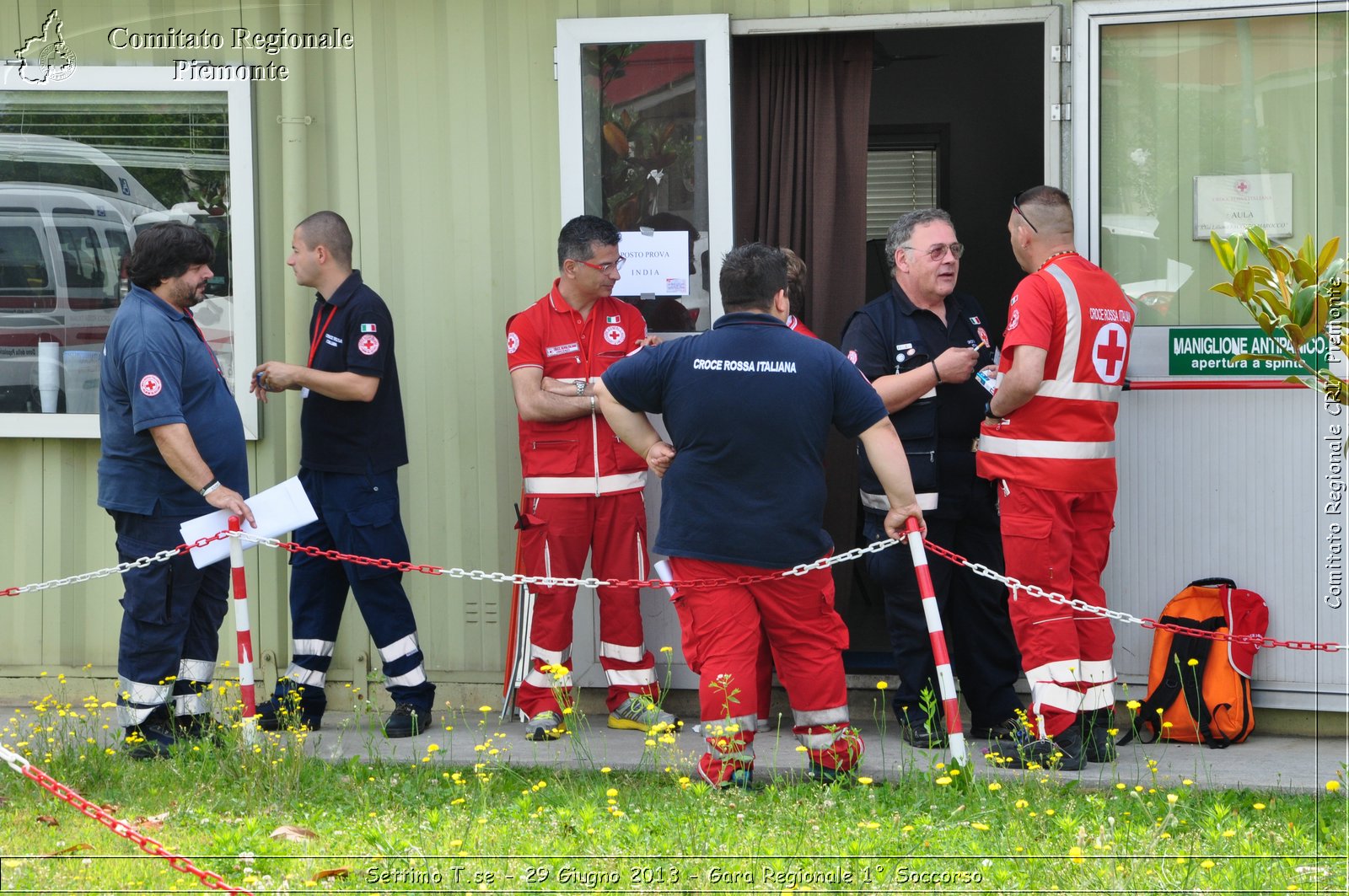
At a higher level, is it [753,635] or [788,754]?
[753,635]

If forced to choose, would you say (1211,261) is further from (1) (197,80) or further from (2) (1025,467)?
(1) (197,80)

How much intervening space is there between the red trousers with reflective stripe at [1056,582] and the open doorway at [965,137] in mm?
4231

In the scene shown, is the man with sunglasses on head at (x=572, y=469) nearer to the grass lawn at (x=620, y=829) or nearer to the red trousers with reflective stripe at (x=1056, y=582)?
the grass lawn at (x=620, y=829)

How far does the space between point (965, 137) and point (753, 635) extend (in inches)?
239

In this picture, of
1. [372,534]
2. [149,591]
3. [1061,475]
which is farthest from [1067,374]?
[149,591]

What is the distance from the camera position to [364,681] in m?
6.61

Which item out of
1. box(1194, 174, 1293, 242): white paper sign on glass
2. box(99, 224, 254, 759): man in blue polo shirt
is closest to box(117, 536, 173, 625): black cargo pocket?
box(99, 224, 254, 759): man in blue polo shirt

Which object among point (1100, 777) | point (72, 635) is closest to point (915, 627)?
point (1100, 777)

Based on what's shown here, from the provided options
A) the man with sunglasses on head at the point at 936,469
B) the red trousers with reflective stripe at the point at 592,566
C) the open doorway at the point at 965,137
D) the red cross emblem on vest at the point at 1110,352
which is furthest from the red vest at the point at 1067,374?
the open doorway at the point at 965,137

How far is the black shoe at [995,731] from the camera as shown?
19.1ft

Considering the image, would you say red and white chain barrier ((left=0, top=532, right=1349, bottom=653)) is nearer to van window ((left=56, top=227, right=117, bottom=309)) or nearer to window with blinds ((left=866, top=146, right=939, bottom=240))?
van window ((left=56, top=227, right=117, bottom=309))

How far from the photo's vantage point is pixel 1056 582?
5.36 m

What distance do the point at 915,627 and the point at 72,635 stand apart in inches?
149

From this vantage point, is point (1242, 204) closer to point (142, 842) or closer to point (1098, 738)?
point (1098, 738)
